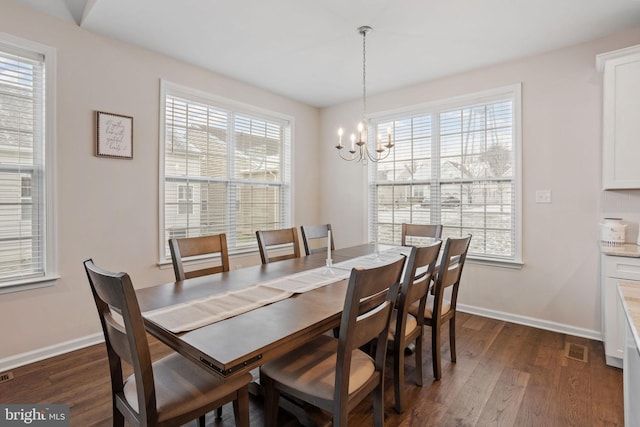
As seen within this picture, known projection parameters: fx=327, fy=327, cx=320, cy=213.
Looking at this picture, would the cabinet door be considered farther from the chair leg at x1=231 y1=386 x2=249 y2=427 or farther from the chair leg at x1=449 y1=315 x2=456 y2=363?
the chair leg at x1=231 y1=386 x2=249 y2=427

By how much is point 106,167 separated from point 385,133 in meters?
3.12

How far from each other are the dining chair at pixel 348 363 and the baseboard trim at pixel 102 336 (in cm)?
206

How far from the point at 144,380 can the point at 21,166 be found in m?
2.30

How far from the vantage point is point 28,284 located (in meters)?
2.45

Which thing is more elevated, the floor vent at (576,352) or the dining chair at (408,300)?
the dining chair at (408,300)

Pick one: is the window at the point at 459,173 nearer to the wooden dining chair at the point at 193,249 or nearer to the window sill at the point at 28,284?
the wooden dining chair at the point at 193,249

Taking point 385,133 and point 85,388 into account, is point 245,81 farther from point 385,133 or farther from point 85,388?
point 85,388

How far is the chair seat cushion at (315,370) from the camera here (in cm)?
139

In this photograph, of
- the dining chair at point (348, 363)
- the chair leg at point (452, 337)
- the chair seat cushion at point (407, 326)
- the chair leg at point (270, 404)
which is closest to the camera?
the dining chair at point (348, 363)

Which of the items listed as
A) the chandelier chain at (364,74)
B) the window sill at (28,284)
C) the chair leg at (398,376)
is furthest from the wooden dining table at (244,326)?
the chandelier chain at (364,74)

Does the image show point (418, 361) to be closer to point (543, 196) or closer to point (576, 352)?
point (576, 352)

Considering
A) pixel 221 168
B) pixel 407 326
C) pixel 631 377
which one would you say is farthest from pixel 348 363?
pixel 221 168

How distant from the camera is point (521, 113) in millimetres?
3244

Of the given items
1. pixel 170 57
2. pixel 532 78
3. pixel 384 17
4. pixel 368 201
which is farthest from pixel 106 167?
pixel 532 78
